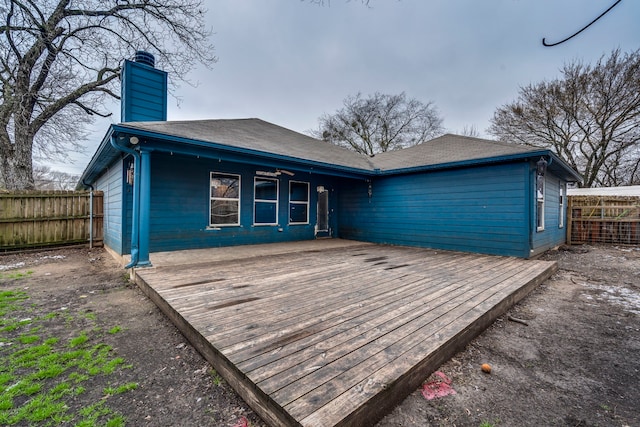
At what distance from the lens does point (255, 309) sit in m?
2.60

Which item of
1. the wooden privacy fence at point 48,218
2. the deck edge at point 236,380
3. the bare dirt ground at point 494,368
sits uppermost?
the wooden privacy fence at point 48,218

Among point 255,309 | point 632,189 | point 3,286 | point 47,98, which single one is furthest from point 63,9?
point 632,189

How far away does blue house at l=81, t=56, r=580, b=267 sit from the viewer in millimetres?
5066

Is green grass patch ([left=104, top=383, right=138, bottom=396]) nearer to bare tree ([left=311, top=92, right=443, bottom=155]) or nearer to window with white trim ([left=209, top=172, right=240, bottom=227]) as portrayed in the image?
window with white trim ([left=209, top=172, right=240, bottom=227])

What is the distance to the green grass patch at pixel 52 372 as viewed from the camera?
4.82 feet

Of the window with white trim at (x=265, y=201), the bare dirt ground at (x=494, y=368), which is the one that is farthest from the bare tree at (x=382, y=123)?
the bare dirt ground at (x=494, y=368)

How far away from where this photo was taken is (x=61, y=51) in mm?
8930

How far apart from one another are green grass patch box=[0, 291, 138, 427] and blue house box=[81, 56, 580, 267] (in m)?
1.80

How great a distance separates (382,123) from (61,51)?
16855 millimetres

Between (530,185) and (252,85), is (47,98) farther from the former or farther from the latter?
(530,185)

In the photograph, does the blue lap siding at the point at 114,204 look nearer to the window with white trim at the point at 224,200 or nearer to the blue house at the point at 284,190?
the blue house at the point at 284,190

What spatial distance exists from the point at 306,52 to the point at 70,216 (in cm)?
862

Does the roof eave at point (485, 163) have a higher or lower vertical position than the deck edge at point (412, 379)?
higher

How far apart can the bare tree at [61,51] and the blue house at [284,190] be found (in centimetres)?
296
